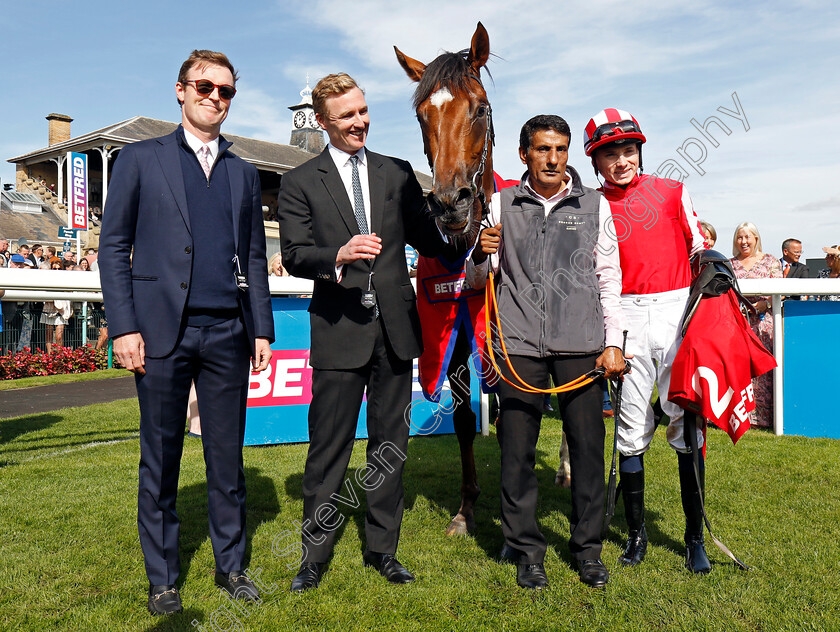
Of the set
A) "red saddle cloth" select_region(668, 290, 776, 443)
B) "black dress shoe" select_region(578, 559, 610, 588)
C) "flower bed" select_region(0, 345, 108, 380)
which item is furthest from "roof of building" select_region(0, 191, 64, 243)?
"red saddle cloth" select_region(668, 290, 776, 443)

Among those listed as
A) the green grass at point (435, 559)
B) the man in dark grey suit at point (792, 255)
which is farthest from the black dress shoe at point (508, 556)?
the man in dark grey suit at point (792, 255)

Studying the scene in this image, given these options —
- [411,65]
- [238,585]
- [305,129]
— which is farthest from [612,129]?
[305,129]

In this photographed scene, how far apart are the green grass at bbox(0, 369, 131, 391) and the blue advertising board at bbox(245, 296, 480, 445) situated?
5855 millimetres

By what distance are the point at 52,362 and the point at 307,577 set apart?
10.3m

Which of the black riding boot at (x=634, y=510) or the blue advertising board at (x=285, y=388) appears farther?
the blue advertising board at (x=285, y=388)

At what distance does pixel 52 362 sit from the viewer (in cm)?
1143

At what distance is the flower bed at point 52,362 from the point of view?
35.5ft

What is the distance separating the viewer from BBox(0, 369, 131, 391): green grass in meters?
10.1

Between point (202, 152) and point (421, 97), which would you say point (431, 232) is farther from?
point (202, 152)

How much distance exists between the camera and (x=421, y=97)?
3.32m

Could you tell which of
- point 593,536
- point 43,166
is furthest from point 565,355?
point 43,166

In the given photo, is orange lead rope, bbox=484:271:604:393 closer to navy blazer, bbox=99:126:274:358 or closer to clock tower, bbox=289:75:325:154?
navy blazer, bbox=99:126:274:358

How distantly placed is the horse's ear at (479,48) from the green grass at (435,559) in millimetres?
Answer: 2771

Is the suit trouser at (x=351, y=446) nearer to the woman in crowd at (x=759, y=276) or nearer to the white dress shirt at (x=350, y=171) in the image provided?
the white dress shirt at (x=350, y=171)
